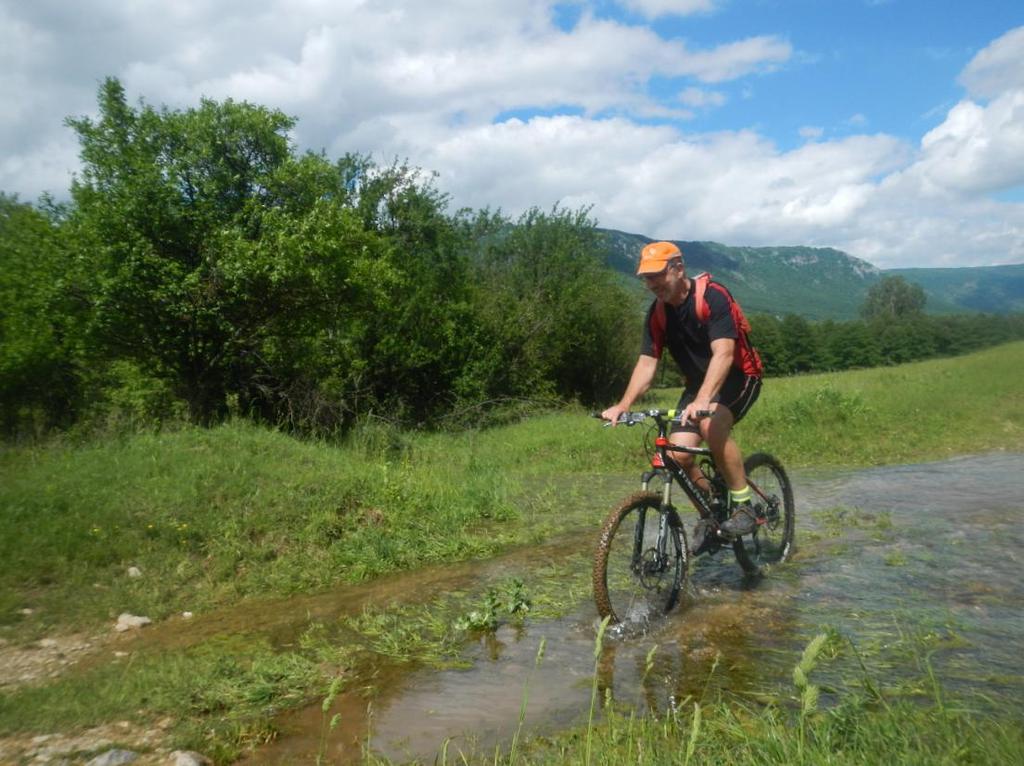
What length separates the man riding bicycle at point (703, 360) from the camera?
17.1ft

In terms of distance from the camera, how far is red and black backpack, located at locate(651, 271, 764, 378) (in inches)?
210

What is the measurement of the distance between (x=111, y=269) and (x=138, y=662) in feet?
35.7

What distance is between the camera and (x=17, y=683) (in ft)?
14.9

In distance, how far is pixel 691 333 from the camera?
18.0ft

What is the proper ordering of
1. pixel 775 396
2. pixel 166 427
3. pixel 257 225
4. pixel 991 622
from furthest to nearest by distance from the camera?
pixel 775 396
pixel 257 225
pixel 166 427
pixel 991 622

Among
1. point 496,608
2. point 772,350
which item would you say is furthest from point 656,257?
point 772,350

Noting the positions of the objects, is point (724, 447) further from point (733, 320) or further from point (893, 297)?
point (893, 297)

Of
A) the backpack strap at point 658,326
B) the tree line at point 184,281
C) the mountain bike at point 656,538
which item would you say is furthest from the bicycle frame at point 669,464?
the tree line at point 184,281

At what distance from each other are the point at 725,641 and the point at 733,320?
6.93 ft

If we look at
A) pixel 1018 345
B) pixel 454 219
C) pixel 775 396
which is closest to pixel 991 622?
pixel 775 396

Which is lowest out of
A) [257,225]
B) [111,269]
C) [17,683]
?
[17,683]

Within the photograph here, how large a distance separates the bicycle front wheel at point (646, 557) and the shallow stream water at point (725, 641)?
0.56ft

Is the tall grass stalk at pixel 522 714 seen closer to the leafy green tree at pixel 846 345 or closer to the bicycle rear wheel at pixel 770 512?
the bicycle rear wheel at pixel 770 512

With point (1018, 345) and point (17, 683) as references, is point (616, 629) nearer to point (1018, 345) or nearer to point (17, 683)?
point (17, 683)
